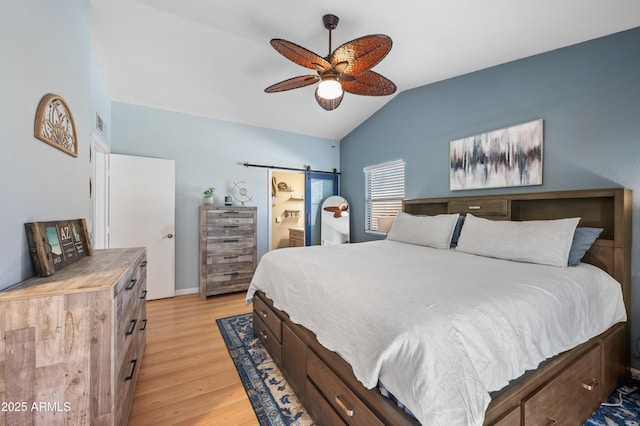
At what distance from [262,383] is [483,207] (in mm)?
2677

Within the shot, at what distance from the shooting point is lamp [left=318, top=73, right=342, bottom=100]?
83.3 inches

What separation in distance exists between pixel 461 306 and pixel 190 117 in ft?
13.9

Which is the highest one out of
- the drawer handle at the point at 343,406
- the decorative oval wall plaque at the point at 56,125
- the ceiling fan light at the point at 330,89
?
the ceiling fan light at the point at 330,89

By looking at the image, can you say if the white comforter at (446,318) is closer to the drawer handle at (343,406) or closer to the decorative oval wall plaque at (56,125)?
the drawer handle at (343,406)

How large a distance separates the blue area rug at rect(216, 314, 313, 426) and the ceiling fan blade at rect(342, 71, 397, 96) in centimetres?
251

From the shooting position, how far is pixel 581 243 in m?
1.84

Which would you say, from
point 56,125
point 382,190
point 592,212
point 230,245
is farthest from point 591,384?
point 230,245

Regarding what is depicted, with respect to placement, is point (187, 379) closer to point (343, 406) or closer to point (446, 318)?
point (343, 406)

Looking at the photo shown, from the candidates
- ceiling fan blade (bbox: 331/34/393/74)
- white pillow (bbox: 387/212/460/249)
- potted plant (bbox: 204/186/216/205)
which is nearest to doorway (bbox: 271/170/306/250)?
potted plant (bbox: 204/186/216/205)

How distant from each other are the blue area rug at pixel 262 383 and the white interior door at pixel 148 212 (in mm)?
1542

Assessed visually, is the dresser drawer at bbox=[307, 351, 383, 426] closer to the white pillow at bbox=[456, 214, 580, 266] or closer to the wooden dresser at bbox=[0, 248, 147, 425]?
the wooden dresser at bbox=[0, 248, 147, 425]

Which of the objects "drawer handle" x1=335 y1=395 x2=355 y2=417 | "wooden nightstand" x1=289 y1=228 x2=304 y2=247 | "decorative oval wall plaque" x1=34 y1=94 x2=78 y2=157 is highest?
"decorative oval wall plaque" x1=34 y1=94 x2=78 y2=157

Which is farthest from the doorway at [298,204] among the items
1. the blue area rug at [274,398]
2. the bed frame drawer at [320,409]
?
the bed frame drawer at [320,409]

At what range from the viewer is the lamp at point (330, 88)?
2115mm
